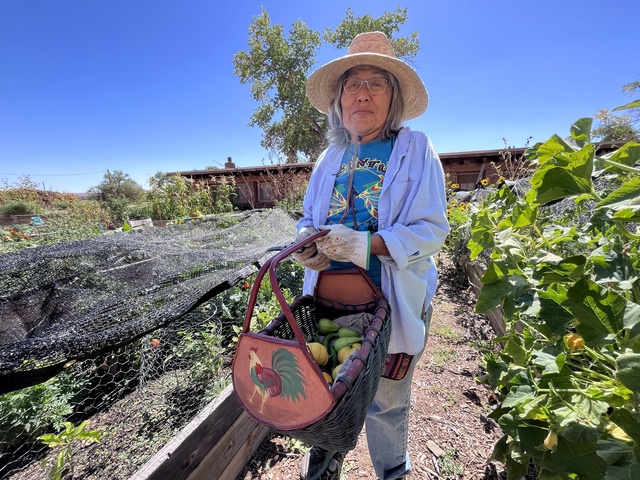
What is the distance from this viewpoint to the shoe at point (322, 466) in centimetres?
139

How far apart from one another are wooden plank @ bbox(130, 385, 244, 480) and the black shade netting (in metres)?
0.55

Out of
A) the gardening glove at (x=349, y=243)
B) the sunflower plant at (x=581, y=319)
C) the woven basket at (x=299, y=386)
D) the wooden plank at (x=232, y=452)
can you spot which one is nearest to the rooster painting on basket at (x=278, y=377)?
the woven basket at (x=299, y=386)

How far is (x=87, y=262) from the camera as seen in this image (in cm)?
200

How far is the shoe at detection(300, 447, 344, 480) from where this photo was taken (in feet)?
4.56

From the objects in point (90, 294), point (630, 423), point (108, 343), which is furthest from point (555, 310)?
point (90, 294)

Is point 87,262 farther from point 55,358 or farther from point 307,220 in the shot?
point 307,220

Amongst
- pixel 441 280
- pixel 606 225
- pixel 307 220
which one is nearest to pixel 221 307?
pixel 307 220

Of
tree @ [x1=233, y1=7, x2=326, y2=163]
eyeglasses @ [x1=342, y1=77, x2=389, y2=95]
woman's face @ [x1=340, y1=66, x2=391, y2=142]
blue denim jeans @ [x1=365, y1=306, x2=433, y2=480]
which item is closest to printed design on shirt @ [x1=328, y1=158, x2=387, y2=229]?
woman's face @ [x1=340, y1=66, x2=391, y2=142]

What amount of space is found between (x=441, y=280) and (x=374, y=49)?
3851 mm

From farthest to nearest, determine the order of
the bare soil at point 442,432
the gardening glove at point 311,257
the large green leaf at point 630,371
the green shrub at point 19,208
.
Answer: the green shrub at point 19,208
the bare soil at point 442,432
the gardening glove at point 311,257
the large green leaf at point 630,371

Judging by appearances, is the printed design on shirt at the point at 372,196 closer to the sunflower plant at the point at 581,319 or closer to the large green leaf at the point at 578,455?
the sunflower plant at the point at 581,319

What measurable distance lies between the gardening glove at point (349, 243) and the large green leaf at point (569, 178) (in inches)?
19.8

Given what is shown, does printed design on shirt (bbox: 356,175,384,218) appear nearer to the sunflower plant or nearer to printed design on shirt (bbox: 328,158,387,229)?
printed design on shirt (bbox: 328,158,387,229)

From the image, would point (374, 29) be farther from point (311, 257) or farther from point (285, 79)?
point (311, 257)
